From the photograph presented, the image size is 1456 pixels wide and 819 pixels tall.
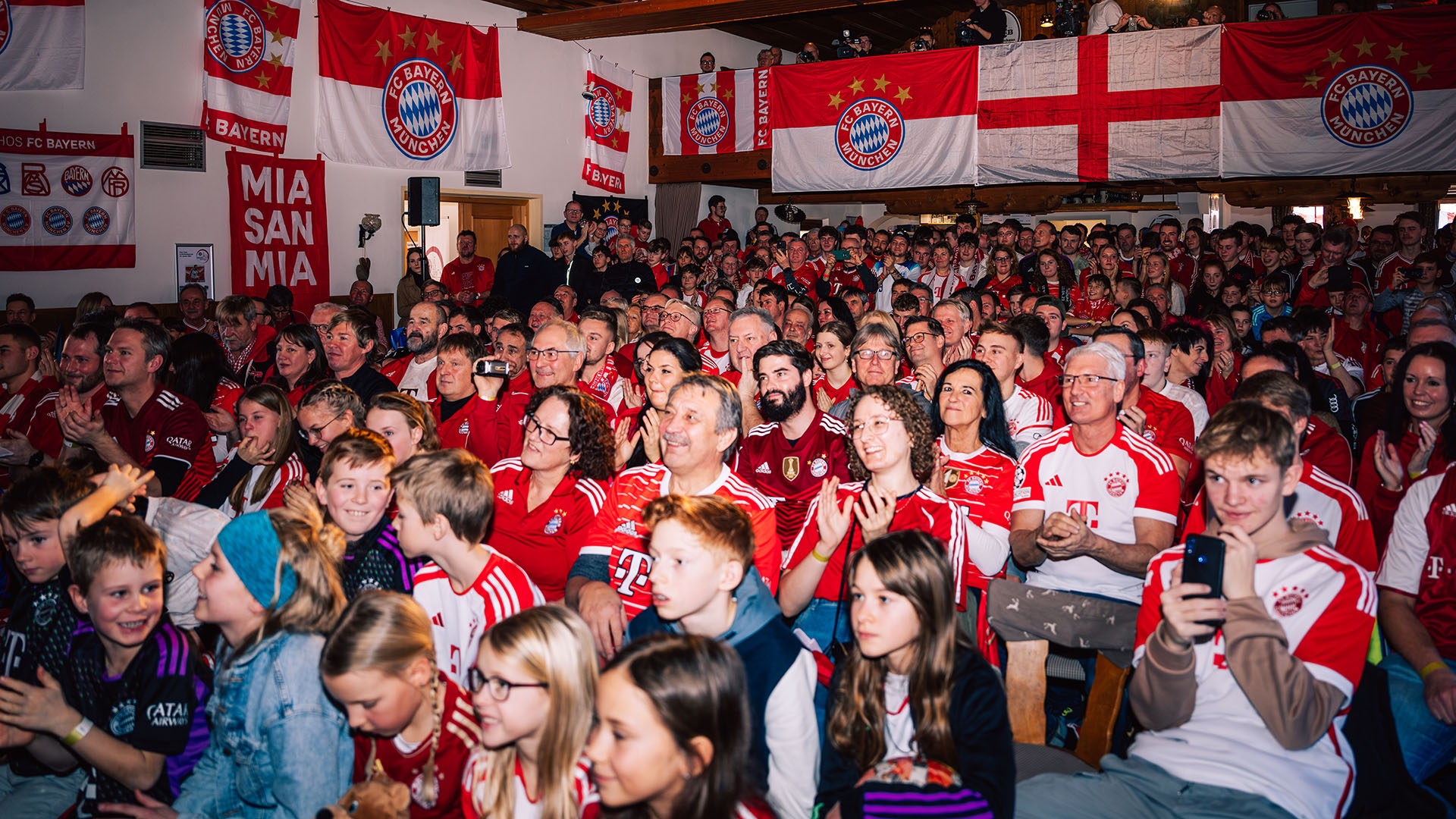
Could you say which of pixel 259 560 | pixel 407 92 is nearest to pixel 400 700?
pixel 259 560

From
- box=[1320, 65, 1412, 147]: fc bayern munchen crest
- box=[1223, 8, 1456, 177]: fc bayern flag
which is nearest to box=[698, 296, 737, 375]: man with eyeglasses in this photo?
box=[1223, 8, 1456, 177]: fc bayern flag

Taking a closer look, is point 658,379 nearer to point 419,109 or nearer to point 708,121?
point 419,109

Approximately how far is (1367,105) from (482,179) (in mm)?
10576

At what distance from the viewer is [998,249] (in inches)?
375

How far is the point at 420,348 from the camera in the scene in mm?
6285

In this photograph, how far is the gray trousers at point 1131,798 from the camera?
85.2 inches

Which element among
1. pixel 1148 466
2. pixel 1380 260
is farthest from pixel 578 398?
pixel 1380 260

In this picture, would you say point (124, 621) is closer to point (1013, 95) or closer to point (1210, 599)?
point (1210, 599)

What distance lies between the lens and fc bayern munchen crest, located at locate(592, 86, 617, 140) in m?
13.9

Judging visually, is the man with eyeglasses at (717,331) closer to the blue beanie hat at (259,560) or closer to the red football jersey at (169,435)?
the red football jersey at (169,435)

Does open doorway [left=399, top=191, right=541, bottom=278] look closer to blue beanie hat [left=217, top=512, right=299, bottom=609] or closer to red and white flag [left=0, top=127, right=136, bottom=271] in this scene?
red and white flag [left=0, top=127, right=136, bottom=271]

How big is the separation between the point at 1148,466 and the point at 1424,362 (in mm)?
1395

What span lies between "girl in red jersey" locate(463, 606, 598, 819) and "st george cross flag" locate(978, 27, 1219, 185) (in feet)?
35.1

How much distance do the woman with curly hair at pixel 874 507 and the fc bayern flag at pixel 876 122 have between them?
941 cm
